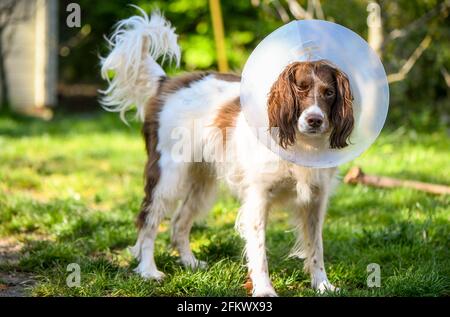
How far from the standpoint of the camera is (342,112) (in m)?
3.88

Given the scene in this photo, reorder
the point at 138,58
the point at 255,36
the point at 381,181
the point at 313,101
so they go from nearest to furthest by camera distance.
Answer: the point at 313,101 < the point at 138,58 < the point at 381,181 < the point at 255,36

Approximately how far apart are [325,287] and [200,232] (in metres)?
1.61

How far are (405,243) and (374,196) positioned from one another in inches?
51.3

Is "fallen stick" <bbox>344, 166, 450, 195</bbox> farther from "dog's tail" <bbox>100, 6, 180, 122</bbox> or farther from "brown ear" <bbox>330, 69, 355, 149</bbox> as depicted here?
"brown ear" <bbox>330, 69, 355, 149</bbox>

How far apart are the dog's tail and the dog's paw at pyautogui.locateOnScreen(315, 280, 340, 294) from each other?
180cm

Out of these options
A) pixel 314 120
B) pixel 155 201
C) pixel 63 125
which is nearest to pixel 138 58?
pixel 155 201

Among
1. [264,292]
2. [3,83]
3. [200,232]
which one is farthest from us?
[3,83]

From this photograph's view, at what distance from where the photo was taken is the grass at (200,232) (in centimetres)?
416

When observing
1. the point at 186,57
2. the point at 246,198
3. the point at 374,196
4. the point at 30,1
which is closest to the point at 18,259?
the point at 246,198

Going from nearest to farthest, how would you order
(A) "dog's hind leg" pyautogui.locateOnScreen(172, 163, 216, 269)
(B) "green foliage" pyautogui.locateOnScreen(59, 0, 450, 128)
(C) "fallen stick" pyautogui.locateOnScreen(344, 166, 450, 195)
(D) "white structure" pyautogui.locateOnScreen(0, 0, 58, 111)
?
(A) "dog's hind leg" pyautogui.locateOnScreen(172, 163, 216, 269) < (C) "fallen stick" pyautogui.locateOnScreen(344, 166, 450, 195) < (B) "green foliage" pyautogui.locateOnScreen(59, 0, 450, 128) < (D) "white structure" pyautogui.locateOnScreen(0, 0, 58, 111)

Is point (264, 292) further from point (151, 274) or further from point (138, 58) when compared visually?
point (138, 58)

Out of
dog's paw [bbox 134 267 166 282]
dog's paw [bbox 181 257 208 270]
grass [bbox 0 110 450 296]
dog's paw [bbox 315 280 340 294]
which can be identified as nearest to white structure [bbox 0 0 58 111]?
grass [bbox 0 110 450 296]

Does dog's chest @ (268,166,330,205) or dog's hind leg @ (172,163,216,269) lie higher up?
dog's chest @ (268,166,330,205)

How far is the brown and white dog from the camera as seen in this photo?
389 centimetres
